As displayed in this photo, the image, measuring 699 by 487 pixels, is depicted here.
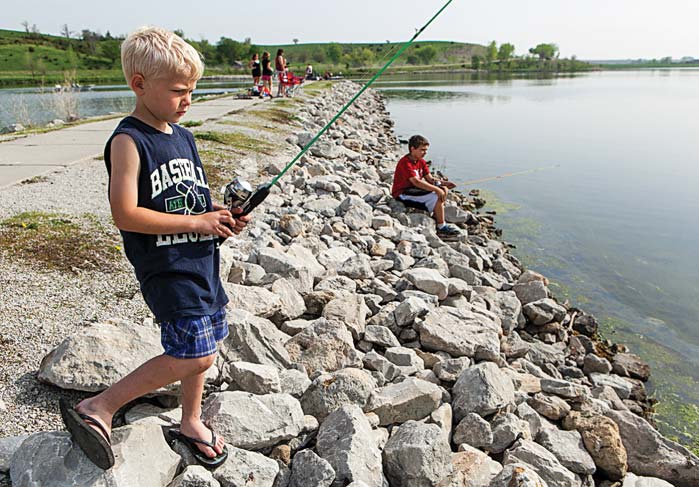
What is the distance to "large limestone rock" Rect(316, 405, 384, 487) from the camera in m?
2.43

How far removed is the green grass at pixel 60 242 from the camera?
401 cm

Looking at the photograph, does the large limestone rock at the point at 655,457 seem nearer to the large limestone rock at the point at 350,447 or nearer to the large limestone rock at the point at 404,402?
the large limestone rock at the point at 404,402

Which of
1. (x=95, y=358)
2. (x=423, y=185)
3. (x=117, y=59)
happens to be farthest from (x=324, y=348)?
(x=117, y=59)

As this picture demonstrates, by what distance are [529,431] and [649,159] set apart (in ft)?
47.9

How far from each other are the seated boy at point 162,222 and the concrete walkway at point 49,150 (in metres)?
4.68

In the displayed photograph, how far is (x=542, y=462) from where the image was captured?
2857mm

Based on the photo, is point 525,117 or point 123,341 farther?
point 525,117

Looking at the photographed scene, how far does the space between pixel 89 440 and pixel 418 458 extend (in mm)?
1393

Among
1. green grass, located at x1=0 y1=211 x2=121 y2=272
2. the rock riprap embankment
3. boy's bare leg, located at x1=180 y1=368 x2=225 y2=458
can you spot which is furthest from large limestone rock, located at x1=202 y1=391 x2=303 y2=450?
green grass, located at x1=0 y1=211 x2=121 y2=272

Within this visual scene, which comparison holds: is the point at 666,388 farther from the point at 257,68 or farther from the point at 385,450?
the point at 257,68

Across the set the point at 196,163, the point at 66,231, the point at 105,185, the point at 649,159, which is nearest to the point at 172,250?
the point at 196,163

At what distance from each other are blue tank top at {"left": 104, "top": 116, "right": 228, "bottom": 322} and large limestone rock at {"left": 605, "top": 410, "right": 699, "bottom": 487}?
2896mm

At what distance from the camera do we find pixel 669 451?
348cm

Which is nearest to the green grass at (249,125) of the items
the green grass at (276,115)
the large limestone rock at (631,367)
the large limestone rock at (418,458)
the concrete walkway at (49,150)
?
the green grass at (276,115)
